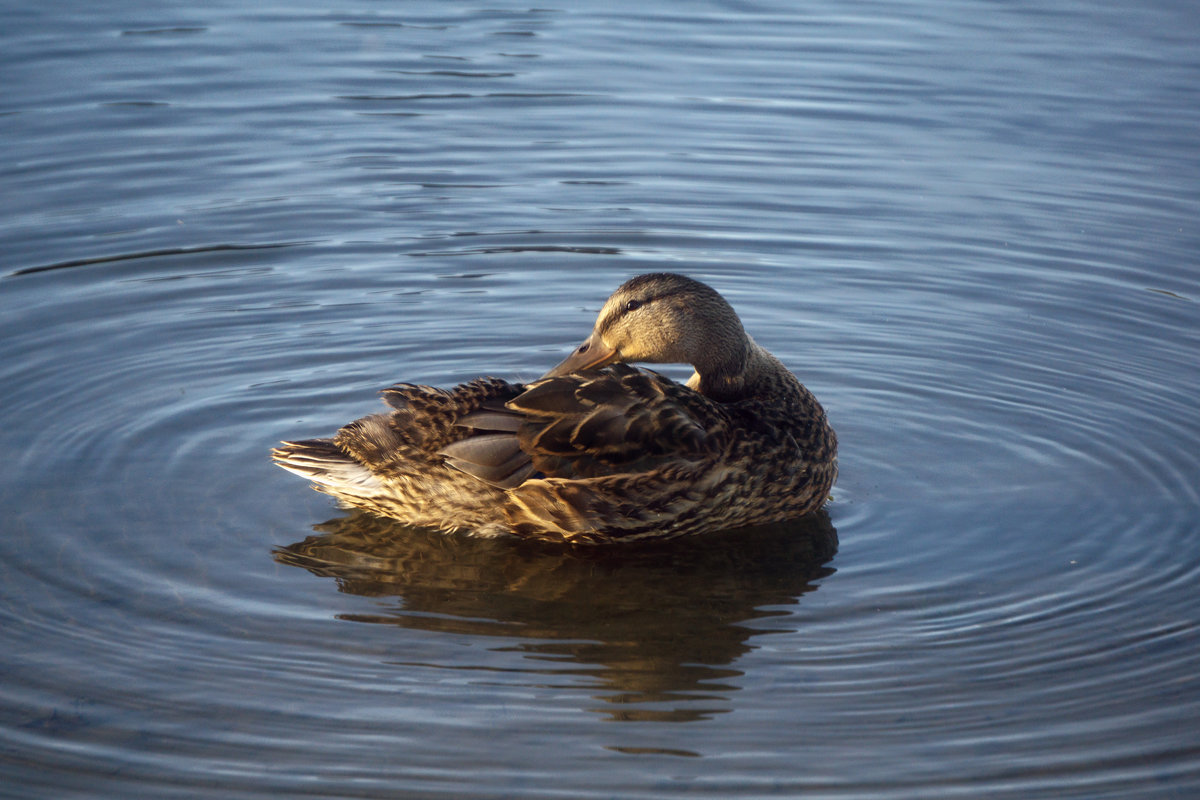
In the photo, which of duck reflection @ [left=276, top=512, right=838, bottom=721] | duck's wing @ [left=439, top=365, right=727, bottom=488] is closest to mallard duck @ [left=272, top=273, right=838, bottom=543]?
duck's wing @ [left=439, top=365, right=727, bottom=488]

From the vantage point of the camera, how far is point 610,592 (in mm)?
5418

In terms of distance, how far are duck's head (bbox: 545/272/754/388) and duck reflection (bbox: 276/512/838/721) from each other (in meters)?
0.84

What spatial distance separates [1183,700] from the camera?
4652 millimetres

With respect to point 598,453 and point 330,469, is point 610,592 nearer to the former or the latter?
point 598,453

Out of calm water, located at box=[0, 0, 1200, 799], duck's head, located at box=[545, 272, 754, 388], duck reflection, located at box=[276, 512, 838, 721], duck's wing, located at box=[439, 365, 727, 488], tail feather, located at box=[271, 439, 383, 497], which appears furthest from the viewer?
duck's head, located at box=[545, 272, 754, 388]

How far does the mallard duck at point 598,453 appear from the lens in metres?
5.61

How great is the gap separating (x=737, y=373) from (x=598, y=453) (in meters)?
0.96

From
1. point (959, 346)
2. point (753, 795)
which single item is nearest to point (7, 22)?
point (959, 346)

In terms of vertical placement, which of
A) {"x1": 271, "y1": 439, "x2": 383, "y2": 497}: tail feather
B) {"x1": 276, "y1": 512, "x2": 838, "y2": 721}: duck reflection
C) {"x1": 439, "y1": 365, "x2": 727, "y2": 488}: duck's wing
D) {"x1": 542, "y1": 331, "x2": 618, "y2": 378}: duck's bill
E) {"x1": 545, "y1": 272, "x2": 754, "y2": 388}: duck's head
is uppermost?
{"x1": 545, "y1": 272, "x2": 754, "y2": 388}: duck's head

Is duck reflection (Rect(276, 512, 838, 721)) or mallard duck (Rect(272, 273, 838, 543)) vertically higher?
mallard duck (Rect(272, 273, 838, 543))

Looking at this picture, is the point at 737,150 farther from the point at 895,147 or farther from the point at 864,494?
the point at 864,494

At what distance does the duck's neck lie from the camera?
622 centimetres

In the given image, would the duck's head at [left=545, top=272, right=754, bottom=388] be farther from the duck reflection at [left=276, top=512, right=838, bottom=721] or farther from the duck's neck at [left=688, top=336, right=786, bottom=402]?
the duck reflection at [left=276, top=512, right=838, bottom=721]

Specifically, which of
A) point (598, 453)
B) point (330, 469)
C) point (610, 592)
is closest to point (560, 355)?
point (598, 453)
